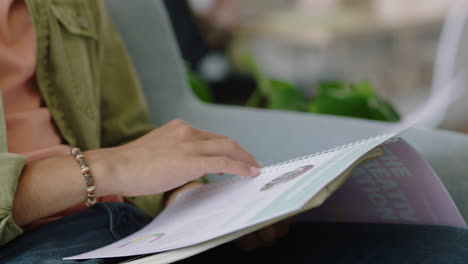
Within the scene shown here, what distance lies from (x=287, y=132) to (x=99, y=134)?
291 millimetres

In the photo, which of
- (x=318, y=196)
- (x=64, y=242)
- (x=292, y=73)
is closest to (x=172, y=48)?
(x=64, y=242)

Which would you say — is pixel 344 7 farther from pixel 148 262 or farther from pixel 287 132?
pixel 148 262

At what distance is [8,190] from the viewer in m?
0.48

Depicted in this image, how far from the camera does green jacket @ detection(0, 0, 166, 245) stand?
71cm

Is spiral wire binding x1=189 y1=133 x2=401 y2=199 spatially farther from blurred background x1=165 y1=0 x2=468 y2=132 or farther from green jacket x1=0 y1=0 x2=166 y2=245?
blurred background x1=165 y1=0 x2=468 y2=132

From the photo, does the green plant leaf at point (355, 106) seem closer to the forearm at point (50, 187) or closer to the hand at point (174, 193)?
the hand at point (174, 193)

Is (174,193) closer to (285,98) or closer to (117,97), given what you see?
(117,97)

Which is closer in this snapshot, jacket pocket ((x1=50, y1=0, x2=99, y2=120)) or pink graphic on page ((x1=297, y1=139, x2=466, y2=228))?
pink graphic on page ((x1=297, y1=139, x2=466, y2=228))

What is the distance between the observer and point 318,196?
1.31 feet

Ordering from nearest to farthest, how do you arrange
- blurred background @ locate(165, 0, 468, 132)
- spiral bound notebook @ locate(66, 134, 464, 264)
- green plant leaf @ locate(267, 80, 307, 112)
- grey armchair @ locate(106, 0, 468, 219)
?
spiral bound notebook @ locate(66, 134, 464, 264), grey armchair @ locate(106, 0, 468, 219), green plant leaf @ locate(267, 80, 307, 112), blurred background @ locate(165, 0, 468, 132)

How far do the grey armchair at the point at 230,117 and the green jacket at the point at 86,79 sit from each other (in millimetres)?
123

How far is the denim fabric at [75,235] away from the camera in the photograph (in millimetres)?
510

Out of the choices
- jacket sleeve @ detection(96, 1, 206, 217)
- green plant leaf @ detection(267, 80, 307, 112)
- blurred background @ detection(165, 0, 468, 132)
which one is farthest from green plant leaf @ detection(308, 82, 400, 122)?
blurred background @ detection(165, 0, 468, 132)

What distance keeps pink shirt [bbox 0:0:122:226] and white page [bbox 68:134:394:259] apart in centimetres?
16
